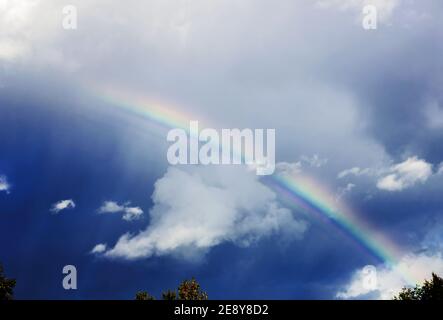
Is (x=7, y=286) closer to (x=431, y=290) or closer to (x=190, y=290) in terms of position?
(x=190, y=290)

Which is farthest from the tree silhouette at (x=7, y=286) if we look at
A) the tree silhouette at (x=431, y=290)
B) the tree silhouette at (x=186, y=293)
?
the tree silhouette at (x=431, y=290)

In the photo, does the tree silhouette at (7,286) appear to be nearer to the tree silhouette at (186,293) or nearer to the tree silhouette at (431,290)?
the tree silhouette at (186,293)

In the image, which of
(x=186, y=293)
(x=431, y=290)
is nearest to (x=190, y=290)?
(x=186, y=293)

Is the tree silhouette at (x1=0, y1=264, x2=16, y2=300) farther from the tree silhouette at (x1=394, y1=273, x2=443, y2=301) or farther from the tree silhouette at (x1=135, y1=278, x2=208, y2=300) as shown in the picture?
the tree silhouette at (x1=394, y1=273, x2=443, y2=301)

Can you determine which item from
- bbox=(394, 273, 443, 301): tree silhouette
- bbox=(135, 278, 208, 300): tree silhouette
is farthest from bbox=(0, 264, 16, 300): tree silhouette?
bbox=(394, 273, 443, 301): tree silhouette

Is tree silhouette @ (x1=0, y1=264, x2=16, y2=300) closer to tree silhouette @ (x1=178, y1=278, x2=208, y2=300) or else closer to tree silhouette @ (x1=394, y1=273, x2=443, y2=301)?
tree silhouette @ (x1=178, y1=278, x2=208, y2=300)

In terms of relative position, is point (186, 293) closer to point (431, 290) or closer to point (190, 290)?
point (190, 290)
